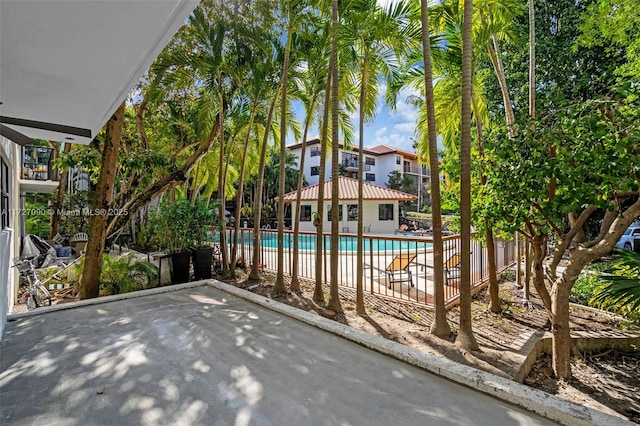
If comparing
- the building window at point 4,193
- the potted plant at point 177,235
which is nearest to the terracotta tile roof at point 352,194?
the potted plant at point 177,235

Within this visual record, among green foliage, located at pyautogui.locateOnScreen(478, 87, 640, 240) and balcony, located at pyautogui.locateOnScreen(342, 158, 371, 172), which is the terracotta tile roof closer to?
balcony, located at pyautogui.locateOnScreen(342, 158, 371, 172)

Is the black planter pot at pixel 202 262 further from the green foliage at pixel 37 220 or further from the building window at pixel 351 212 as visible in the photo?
the building window at pixel 351 212

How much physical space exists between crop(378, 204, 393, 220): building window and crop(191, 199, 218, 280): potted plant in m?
17.0

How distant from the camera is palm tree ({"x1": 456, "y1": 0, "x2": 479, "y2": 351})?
3.69m

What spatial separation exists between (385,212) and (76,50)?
21.8 metres

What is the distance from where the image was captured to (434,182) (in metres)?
4.02

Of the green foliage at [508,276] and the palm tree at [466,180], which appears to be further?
the green foliage at [508,276]

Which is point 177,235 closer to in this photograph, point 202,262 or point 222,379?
point 202,262

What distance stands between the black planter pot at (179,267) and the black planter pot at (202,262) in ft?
1.17

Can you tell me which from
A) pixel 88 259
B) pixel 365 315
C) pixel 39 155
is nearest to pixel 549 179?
pixel 365 315

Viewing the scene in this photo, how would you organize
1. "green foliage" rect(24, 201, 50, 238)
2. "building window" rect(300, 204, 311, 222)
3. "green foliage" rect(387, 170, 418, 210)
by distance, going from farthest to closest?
"green foliage" rect(387, 170, 418, 210) → "building window" rect(300, 204, 311, 222) → "green foliage" rect(24, 201, 50, 238)

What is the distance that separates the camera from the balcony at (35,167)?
9.20m

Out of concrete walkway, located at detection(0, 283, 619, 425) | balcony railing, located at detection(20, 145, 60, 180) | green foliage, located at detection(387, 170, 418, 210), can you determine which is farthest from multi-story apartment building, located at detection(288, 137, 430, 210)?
concrete walkway, located at detection(0, 283, 619, 425)

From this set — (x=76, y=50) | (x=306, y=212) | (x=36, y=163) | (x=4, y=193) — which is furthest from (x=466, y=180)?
(x=306, y=212)
